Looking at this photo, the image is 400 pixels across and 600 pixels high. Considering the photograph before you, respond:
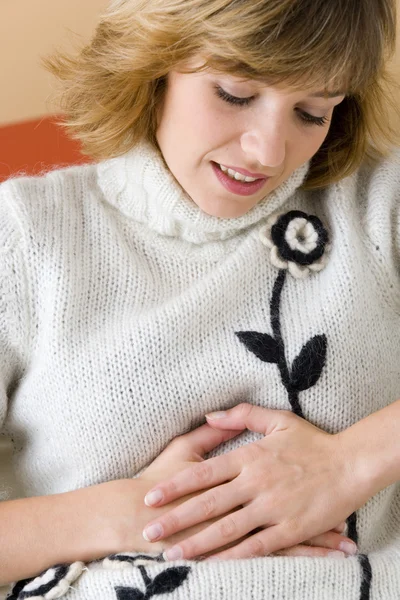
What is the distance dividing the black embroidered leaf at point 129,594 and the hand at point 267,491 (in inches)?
2.1

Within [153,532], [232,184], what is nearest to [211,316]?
[232,184]

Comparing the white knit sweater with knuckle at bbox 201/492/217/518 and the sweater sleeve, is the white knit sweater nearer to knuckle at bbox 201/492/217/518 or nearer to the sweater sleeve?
the sweater sleeve

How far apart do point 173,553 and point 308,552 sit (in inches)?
6.1

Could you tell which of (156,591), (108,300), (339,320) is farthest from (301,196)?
(156,591)

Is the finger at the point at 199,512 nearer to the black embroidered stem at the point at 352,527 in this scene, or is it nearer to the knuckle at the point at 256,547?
the knuckle at the point at 256,547

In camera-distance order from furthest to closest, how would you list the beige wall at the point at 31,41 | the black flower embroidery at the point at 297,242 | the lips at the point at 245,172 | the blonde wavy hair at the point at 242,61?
the beige wall at the point at 31,41
the black flower embroidery at the point at 297,242
the lips at the point at 245,172
the blonde wavy hair at the point at 242,61

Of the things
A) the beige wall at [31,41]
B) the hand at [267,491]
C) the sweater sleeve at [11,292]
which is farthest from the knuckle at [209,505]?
the beige wall at [31,41]

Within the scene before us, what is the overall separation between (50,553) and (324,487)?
0.32m

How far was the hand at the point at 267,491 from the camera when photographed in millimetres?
882

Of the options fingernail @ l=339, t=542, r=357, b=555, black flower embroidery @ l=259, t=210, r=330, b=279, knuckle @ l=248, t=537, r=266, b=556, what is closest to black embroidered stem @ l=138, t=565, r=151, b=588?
knuckle @ l=248, t=537, r=266, b=556

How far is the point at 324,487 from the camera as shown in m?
0.92

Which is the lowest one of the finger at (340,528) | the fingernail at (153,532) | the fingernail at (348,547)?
the fingernail at (348,547)

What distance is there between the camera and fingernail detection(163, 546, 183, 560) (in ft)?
2.82

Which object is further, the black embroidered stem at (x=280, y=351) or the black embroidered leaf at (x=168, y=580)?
the black embroidered stem at (x=280, y=351)
